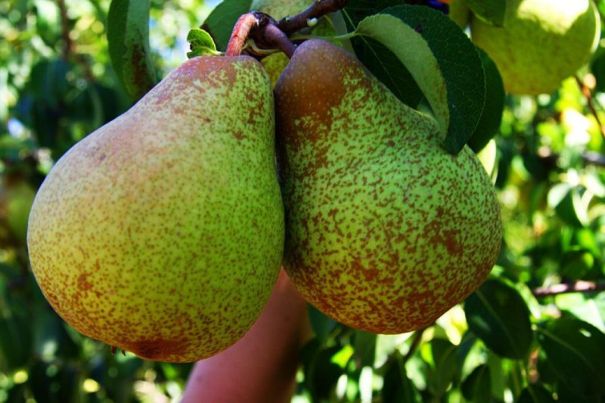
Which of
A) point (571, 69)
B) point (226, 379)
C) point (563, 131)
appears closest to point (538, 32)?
point (571, 69)

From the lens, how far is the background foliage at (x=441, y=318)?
1.32 m

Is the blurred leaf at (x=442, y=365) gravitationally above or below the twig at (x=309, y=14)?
below

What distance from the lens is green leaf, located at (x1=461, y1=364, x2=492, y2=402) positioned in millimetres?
1402

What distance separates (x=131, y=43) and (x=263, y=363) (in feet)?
2.32

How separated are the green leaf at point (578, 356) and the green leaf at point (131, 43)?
0.77m

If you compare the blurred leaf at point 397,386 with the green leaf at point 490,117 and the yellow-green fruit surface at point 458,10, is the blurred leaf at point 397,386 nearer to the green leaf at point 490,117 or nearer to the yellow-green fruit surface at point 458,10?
the green leaf at point 490,117

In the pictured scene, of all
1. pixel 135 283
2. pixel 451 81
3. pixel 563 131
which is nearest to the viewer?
pixel 135 283

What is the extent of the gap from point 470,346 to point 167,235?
857mm

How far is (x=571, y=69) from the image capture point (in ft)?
4.78

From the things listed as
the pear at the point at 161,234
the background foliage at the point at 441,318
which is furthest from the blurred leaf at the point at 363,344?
the pear at the point at 161,234

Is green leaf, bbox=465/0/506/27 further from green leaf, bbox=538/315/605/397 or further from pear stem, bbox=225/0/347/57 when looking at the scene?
green leaf, bbox=538/315/605/397

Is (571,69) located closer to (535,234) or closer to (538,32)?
(538,32)

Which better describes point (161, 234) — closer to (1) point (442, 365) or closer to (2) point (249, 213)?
(2) point (249, 213)

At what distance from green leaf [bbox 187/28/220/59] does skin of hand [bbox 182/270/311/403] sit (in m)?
0.62
